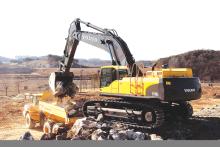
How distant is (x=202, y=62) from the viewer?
199 feet

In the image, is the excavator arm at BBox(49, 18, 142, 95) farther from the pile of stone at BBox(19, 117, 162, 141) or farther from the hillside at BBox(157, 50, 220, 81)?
the hillside at BBox(157, 50, 220, 81)

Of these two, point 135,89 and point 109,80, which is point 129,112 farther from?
point 109,80

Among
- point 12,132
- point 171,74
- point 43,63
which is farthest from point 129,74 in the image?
point 43,63

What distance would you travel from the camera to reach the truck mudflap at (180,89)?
15.3m

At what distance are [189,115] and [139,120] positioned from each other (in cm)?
275

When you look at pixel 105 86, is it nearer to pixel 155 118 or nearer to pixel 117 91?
pixel 117 91

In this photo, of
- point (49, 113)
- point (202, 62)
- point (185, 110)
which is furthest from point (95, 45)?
point (202, 62)

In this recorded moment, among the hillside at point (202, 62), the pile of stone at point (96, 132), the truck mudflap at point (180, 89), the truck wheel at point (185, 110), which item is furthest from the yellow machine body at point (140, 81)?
the hillside at point (202, 62)

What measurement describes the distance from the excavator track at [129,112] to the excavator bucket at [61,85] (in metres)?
2.37

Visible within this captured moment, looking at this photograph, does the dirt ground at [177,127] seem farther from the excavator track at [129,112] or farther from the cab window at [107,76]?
the cab window at [107,76]

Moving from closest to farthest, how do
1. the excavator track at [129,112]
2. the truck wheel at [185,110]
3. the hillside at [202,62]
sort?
the excavator track at [129,112]
the truck wheel at [185,110]
the hillside at [202,62]

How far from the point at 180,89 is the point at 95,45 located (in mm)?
5458

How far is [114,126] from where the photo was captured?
16.4 meters

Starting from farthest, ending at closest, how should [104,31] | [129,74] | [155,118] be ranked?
[104,31] < [129,74] < [155,118]
